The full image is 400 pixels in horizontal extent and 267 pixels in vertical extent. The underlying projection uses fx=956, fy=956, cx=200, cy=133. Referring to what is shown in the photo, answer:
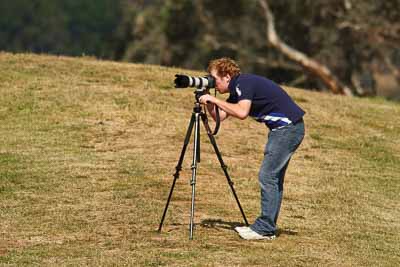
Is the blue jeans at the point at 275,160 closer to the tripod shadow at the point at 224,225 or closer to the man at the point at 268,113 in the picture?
the man at the point at 268,113

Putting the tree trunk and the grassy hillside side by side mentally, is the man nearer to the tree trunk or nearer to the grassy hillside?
the grassy hillside

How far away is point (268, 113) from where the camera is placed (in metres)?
11.6

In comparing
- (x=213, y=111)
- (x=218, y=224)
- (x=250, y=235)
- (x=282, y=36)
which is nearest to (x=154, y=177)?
(x=218, y=224)

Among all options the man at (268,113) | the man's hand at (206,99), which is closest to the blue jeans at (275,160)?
the man at (268,113)

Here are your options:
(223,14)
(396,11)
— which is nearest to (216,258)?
(396,11)

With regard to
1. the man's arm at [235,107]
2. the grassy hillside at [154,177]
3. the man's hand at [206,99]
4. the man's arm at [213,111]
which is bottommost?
the grassy hillside at [154,177]

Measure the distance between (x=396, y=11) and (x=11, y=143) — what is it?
31120 millimetres

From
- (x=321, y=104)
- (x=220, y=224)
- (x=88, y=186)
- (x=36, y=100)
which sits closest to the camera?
(x=220, y=224)

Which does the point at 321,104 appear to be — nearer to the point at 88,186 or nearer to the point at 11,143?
the point at 11,143

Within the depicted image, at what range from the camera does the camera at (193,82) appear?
439 inches

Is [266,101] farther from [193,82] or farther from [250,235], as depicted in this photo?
[250,235]

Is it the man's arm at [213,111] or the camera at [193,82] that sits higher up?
the camera at [193,82]

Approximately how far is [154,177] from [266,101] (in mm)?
4805

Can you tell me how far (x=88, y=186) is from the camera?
15.2 meters
